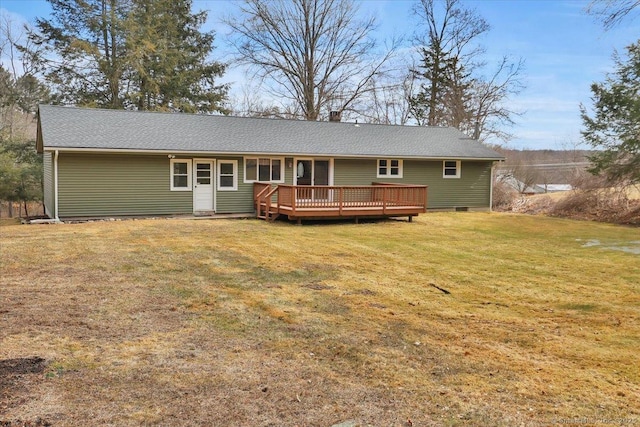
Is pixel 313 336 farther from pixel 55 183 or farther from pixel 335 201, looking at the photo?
pixel 55 183

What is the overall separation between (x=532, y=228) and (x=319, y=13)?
63.0 feet

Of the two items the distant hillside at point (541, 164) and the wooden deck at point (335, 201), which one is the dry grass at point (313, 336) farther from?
the distant hillside at point (541, 164)

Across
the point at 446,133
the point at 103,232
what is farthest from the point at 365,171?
the point at 103,232

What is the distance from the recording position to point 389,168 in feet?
60.6

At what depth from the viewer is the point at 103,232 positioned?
11438 millimetres

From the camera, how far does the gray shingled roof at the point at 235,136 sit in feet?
47.9

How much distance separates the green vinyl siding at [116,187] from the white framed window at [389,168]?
23.2ft

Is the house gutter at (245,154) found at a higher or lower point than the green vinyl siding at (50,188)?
higher

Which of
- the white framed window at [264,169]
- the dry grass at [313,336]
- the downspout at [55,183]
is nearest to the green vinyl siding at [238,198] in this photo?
the white framed window at [264,169]

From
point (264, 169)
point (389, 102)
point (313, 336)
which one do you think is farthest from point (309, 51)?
point (313, 336)

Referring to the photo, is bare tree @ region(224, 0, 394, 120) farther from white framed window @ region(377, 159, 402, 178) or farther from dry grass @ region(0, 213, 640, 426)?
dry grass @ region(0, 213, 640, 426)

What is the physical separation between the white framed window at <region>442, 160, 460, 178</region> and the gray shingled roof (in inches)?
18.5

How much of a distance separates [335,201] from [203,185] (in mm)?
4334

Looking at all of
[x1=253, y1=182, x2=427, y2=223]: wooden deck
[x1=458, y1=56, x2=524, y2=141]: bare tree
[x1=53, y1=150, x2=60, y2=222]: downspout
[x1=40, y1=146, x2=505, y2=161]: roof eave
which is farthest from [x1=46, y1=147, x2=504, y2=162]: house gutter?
[x1=458, y1=56, x2=524, y2=141]: bare tree
